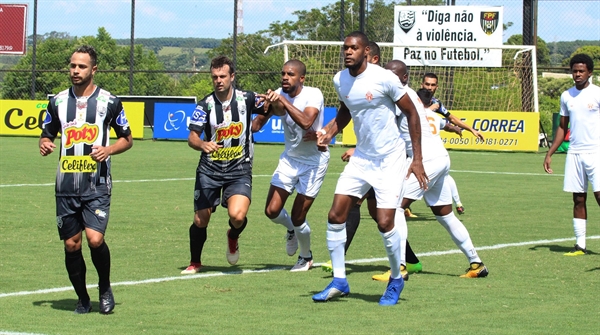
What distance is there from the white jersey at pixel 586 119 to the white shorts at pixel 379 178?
3749 millimetres

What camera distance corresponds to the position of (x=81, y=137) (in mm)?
7211

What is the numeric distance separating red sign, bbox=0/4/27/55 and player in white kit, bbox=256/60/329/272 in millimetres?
33324

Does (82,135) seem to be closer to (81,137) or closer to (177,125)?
(81,137)

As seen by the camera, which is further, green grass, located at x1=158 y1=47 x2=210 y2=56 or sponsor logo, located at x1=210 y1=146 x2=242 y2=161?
green grass, located at x1=158 y1=47 x2=210 y2=56

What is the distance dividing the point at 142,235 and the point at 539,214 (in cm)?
616

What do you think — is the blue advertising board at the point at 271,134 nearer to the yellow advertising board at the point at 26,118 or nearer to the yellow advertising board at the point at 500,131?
the yellow advertising board at the point at 500,131

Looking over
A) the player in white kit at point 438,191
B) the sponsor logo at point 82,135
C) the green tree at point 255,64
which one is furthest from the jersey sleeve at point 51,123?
the green tree at point 255,64

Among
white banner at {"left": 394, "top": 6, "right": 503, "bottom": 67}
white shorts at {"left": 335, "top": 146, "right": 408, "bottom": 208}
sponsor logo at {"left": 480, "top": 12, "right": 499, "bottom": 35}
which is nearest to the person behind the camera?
white shorts at {"left": 335, "top": 146, "right": 408, "bottom": 208}

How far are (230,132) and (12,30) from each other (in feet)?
115

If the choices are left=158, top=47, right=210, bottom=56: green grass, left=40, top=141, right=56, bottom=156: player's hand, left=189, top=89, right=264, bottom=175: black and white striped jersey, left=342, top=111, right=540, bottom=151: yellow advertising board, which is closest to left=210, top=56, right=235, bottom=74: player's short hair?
left=189, top=89, right=264, bottom=175: black and white striped jersey

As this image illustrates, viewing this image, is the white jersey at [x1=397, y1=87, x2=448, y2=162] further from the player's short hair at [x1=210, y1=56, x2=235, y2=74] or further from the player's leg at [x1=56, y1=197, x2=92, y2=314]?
the player's leg at [x1=56, y1=197, x2=92, y2=314]

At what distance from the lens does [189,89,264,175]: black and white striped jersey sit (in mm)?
9125

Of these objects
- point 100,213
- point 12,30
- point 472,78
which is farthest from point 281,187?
point 12,30

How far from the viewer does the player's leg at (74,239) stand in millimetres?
7215
